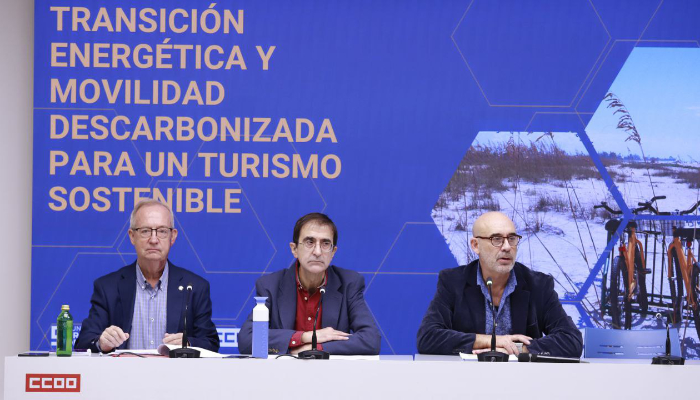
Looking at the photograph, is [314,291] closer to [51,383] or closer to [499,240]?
[499,240]

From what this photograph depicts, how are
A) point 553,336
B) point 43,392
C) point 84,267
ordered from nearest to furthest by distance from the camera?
point 43,392 < point 553,336 < point 84,267

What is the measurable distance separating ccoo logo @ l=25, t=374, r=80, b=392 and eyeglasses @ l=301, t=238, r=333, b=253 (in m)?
1.08

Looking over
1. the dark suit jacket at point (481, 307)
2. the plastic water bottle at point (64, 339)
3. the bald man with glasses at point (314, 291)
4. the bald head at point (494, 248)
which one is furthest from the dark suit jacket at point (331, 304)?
the plastic water bottle at point (64, 339)

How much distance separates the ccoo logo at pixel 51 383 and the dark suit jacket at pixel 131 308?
0.72 m

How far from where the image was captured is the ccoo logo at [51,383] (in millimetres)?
2355

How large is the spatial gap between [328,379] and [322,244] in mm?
838

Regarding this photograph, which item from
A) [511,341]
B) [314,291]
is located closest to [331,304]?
[314,291]

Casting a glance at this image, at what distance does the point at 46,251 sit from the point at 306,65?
1.75 m

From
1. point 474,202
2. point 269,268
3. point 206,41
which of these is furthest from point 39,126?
point 474,202

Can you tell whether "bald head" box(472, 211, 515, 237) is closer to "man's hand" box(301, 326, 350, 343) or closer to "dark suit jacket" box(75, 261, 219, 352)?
"man's hand" box(301, 326, 350, 343)

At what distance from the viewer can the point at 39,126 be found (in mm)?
4285

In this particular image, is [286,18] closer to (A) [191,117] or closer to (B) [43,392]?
(A) [191,117]

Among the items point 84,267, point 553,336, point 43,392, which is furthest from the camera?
point 84,267

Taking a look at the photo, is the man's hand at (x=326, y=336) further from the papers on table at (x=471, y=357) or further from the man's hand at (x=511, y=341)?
the man's hand at (x=511, y=341)
